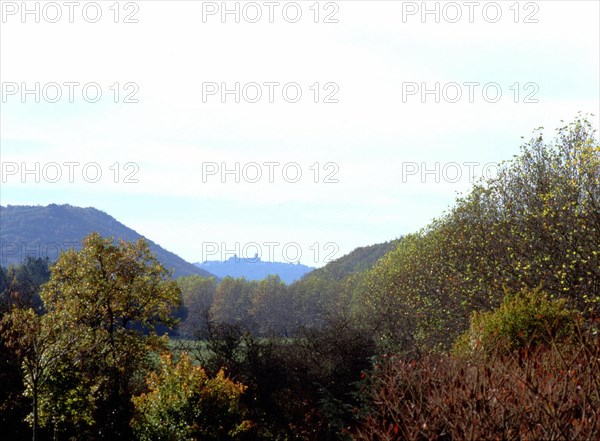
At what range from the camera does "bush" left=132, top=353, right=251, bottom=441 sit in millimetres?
19188

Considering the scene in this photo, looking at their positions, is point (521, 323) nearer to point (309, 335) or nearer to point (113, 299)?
point (309, 335)

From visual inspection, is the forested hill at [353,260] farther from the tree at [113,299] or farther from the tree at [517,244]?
the tree at [113,299]

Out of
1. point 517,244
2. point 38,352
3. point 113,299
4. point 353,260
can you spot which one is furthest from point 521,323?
point 353,260

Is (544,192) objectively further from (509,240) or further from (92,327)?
(92,327)

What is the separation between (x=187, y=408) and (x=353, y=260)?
553 feet

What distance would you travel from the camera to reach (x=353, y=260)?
187 metres

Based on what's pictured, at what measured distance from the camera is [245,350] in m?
34.4

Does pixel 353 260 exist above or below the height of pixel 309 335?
above

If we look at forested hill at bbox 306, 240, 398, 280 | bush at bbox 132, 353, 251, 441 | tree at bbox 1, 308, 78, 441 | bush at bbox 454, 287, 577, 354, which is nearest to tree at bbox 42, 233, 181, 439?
tree at bbox 1, 308, 78, 441

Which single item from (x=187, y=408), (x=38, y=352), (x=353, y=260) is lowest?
(x=187, y=408)

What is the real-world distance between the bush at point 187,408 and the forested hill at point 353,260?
151 meters

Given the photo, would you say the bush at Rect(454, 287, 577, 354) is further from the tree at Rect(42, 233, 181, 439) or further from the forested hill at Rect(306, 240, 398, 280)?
the forested hill at Rect(306, 240, 398, 280)

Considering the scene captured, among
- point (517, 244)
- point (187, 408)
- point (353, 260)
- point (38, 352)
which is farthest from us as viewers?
point (353, 260)

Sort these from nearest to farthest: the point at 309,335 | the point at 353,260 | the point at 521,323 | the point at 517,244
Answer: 1. the point at 521,323
2. the point at 517,244
3. the point at 309,335
4. the point at 353,260
